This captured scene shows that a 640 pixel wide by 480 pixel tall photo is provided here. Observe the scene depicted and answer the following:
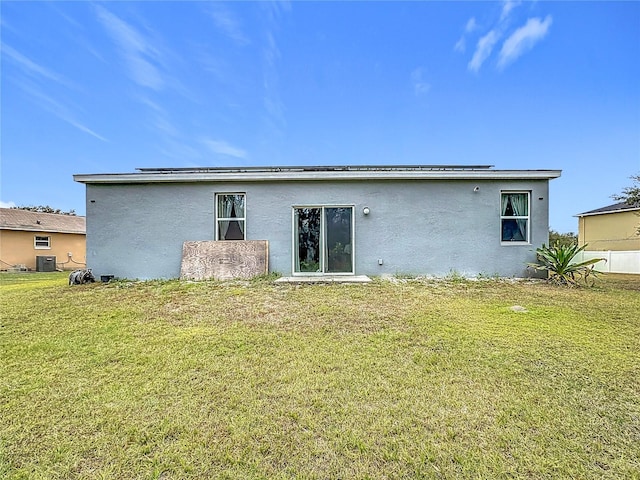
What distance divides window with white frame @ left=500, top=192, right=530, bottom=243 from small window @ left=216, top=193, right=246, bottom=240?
27.2 feet

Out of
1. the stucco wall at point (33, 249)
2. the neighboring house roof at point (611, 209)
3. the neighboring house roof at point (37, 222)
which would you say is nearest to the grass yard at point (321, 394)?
the neighboring house roof at point (611, 209)

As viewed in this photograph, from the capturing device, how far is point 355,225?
388 inches

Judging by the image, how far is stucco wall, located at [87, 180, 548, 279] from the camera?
9859 mm

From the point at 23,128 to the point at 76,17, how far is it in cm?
807

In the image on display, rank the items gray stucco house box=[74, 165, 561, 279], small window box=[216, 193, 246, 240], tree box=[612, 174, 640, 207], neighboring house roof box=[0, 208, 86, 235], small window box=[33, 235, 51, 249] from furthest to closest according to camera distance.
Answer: small window box=[33, 235, 51, 249]
neighboring house roof box=[0, 208, 86, 235]
tree box=[612, 174, 640, 207]
small window box=[216, 193, 246, 240]
gray stucco house box=[74, 165, 561, 279]

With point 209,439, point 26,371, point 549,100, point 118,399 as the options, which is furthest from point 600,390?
point 549,100

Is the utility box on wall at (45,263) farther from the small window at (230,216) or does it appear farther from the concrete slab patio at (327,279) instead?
the concrete slab patio at (327,279)

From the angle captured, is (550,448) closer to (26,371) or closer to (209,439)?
(209,439)

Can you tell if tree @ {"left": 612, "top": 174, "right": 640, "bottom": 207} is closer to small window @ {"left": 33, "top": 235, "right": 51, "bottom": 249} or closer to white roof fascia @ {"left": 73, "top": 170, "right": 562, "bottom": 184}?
white roof fascia @ {"left": 73, "top": 170, "right": 562, "bottom": 184}

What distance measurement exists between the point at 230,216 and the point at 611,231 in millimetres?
22343

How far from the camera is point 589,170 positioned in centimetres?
1750

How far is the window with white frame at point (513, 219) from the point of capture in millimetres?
9875

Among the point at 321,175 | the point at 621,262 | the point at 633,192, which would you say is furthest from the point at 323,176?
the point at 621,262

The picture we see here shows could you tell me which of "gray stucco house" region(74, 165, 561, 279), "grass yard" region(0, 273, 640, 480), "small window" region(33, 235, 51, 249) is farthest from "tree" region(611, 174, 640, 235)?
"small window" region(33, 235, 51, 249)
